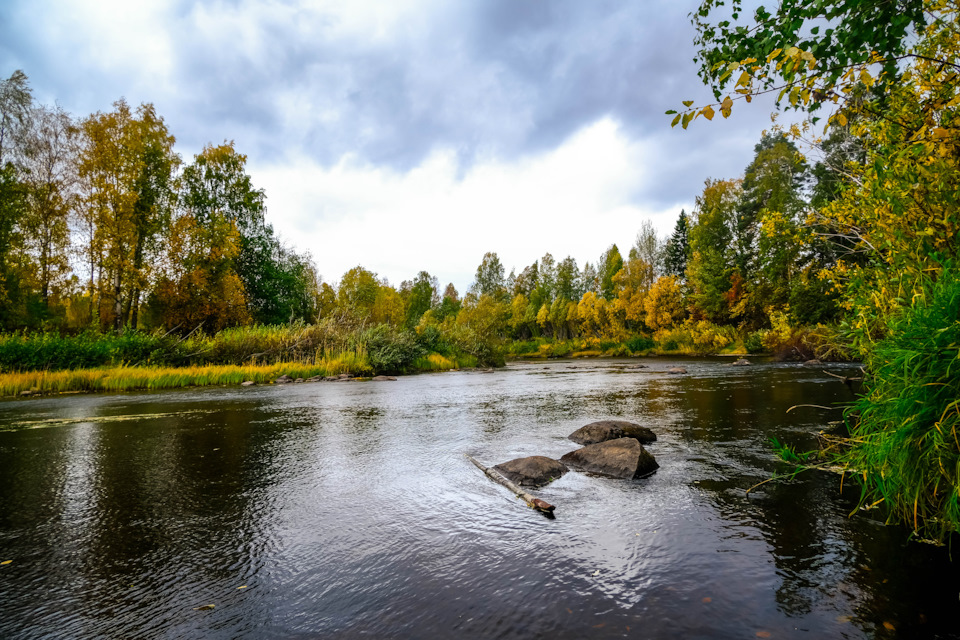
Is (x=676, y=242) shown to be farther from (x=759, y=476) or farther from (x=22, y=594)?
(x=22, y=594)

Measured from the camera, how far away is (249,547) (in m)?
3.29

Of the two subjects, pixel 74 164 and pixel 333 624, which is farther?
pixel 74 164

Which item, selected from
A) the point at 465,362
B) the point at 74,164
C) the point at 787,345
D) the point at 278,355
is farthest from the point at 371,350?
the point at 787,345

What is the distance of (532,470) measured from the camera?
16.3ft

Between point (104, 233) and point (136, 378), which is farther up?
point (104, 233)

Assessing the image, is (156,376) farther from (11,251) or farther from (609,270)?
(609,270)

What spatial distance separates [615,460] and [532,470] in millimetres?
1036

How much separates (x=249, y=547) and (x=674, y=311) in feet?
188

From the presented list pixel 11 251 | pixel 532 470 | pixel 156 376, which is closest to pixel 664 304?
pixel 156 376

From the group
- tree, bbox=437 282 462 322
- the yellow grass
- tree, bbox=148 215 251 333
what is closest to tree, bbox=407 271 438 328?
tree, bbox=437 282 462 322

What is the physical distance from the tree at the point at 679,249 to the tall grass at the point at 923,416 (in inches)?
2483

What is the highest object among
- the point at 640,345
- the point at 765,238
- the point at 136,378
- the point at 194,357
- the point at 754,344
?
the point at 765,238

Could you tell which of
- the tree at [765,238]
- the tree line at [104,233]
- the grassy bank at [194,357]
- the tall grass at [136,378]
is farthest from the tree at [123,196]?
the tree at [765,238]

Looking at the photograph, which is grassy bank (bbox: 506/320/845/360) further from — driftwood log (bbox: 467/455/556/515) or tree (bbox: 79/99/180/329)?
tree (bbox: 79/99/180/329)
